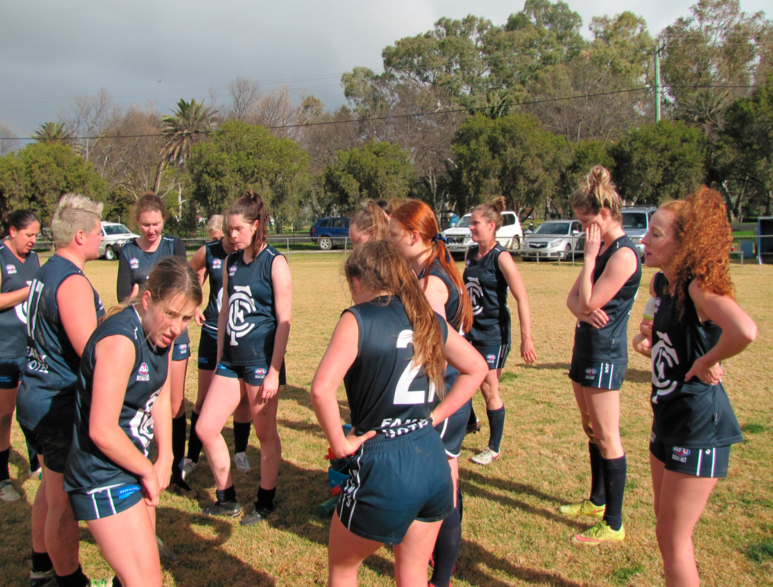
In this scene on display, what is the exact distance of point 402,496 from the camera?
1907mm

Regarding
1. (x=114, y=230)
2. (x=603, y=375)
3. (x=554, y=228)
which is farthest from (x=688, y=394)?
(x=114, y=230)

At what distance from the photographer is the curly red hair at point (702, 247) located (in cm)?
220

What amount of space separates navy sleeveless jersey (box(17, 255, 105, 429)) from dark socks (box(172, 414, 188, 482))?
1.72 metres

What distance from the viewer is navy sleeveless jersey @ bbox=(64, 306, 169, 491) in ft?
6.87

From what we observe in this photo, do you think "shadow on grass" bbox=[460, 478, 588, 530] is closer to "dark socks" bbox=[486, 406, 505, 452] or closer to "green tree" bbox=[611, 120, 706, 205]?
"dark socks" bbox=[486, 406, 505, 452]

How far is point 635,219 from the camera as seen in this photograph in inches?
864

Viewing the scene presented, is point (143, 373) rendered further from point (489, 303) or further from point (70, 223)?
point (489, 303)

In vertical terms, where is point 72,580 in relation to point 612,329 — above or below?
below

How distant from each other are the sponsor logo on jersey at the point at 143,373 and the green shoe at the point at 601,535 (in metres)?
2.76

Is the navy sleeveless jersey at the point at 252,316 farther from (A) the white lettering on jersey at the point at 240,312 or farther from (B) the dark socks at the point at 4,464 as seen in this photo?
(B) the dark socks at the point at 4,464

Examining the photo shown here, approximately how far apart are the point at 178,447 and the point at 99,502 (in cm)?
234

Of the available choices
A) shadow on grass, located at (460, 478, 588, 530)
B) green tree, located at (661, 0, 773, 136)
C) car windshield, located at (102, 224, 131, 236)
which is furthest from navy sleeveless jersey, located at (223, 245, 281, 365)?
green tree, located at (661, 0, 773, 136)

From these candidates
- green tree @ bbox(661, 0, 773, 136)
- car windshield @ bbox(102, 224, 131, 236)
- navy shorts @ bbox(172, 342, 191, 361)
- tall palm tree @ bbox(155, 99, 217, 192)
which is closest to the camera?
navy shorts @ bbox(172, 342, 191, 361)

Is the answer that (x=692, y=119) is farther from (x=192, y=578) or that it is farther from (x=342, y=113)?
(x=192, y=578)
